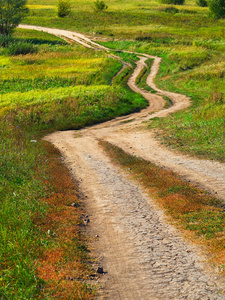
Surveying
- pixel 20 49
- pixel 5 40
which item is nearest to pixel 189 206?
pixel 20 49

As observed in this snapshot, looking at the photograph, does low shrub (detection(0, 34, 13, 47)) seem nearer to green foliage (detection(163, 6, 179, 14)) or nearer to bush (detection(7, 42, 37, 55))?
bush (detection(7, 42, 37, 55))

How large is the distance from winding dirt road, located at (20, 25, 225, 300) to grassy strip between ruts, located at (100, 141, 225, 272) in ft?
1.05

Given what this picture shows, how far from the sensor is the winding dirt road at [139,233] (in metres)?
5.46

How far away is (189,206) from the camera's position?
8.75 meters

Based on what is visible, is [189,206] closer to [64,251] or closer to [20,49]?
[64,251]

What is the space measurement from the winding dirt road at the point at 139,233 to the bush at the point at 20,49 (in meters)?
40.4

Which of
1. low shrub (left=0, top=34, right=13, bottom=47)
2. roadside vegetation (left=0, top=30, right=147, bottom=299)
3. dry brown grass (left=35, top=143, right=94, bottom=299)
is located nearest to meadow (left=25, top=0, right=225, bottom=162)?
roadside vegetation (left=0, top=30, right=147, bottom=299)

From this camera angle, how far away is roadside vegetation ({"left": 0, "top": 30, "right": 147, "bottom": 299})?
17.8ft

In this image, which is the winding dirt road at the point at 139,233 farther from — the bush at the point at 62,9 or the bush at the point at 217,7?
the bush at the point at 62,9

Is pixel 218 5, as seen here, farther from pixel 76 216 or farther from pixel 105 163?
pixel 76 216

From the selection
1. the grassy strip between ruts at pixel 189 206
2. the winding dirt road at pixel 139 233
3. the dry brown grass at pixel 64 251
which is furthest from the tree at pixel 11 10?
the dry brown grass at pixel 64 251

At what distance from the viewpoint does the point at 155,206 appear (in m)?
9.12

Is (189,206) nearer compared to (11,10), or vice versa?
(189,206)

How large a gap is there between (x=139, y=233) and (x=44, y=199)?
3.12 meters
